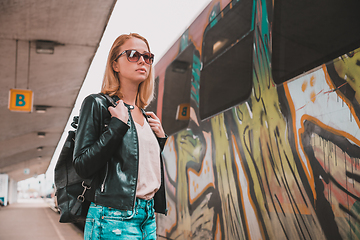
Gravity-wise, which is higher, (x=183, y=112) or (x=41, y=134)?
(x=41, y=134)

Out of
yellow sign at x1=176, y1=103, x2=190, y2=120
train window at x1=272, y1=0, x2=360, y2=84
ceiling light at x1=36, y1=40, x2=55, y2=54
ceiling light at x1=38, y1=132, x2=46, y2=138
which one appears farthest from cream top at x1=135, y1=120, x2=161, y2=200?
ceiling light at x1=38, y1=132, x2=46, y2=138

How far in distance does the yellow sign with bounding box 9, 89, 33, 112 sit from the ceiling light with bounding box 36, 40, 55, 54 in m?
2.79

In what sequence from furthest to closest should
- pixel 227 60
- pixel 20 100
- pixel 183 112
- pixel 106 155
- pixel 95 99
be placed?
pixel 20 100
pixel 183 112
pixel 227 60
pixel 95 99
pixel 106 155

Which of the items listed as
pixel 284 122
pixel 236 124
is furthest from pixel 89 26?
pixel 284 122

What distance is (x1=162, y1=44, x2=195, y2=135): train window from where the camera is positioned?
422 centimetres

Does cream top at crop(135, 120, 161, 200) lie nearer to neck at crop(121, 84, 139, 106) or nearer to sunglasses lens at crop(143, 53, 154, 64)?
neck at crop(121, 84, 139, 106)

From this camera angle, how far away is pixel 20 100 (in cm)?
1120

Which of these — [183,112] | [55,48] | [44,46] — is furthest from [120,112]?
[55,48]

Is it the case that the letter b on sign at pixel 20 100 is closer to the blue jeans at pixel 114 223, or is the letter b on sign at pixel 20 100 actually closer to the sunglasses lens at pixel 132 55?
the sunglasses lens at pixel 132 55

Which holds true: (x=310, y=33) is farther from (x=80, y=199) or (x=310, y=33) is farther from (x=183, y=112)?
(x=183, y=112)

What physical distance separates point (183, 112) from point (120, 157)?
2.90 meters

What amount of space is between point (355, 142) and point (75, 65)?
983 cm

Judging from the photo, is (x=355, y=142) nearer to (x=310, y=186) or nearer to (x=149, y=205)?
(x=310, y=186)

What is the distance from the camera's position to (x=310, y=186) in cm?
198
